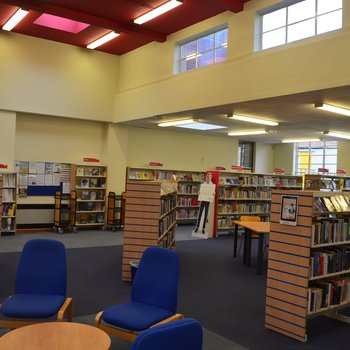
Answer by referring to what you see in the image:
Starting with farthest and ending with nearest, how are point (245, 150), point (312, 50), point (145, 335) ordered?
point (245, 150)
point (312, 50)
point (145, 335)

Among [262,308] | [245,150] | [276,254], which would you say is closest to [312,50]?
[276,254]

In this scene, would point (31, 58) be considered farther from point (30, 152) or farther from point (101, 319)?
point (101, 319)

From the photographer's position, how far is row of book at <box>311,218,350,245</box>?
458 cm

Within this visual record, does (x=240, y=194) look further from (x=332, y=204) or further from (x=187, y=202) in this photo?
(x=332, y=204)

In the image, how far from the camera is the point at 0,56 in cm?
1012

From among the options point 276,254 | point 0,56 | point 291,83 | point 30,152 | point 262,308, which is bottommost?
point 262,308

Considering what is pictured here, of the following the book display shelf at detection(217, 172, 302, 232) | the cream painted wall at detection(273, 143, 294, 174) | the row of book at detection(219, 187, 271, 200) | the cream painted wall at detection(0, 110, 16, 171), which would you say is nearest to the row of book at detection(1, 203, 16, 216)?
the cream painted wall at detection(0, 110, 16, 171)

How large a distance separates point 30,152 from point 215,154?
6.81 metres

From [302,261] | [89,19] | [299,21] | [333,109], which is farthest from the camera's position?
[89,19]

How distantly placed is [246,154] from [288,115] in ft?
23.6

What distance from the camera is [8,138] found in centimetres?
1043

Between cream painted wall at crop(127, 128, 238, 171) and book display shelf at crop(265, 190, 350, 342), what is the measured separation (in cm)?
878

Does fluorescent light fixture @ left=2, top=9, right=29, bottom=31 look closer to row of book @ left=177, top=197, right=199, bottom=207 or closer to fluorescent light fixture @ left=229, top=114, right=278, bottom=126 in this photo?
fluorescent light fixture @ left=229, top=114, right=278, bottom=126

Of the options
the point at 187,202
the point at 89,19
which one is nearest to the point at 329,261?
the point at 89,19
